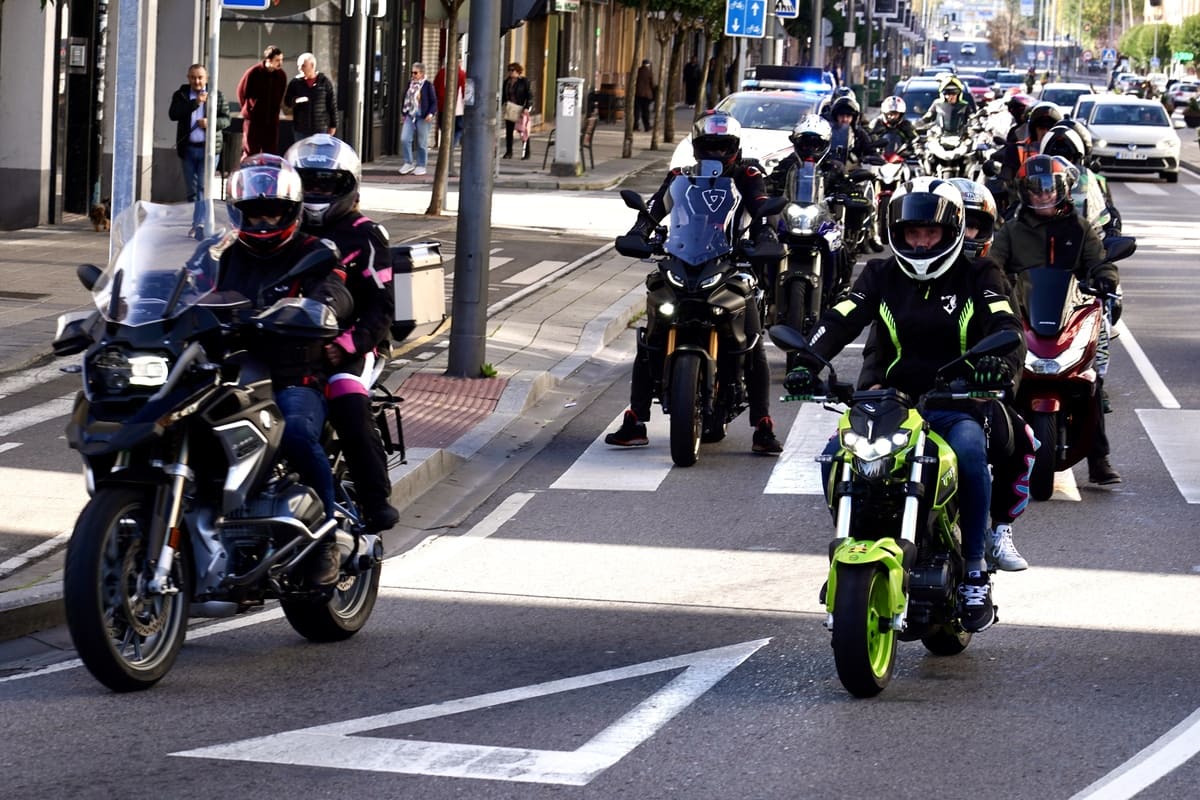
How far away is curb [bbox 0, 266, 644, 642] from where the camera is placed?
7895mm

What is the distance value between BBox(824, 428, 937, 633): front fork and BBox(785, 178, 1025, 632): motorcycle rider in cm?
40

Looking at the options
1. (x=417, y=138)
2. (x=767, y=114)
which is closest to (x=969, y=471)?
→ (x=767, y=114)

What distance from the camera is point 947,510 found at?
7.24 meters

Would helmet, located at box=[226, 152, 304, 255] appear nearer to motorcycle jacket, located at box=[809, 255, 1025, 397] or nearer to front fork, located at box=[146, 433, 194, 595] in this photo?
front fork, located at box=[146, 433, 194, 595]

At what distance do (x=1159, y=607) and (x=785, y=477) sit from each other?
3.31m

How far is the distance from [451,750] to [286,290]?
194 centimetres

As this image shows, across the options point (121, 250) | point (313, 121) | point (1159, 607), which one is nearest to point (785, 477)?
point (1159, 607)

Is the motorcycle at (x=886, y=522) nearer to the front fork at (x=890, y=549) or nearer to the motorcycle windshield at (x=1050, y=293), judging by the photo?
the front fork at (x=890, y=549)

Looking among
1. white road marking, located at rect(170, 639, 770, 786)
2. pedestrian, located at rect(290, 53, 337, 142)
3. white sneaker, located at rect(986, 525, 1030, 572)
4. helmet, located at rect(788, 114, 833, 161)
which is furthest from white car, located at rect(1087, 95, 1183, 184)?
white road marking, located at rect(170, 639, 770, 786)

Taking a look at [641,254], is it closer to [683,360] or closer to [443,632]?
[683,360]

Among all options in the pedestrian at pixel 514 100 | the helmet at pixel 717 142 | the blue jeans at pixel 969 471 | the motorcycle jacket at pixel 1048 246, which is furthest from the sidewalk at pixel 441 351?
the pedestrian at pixel 514 100

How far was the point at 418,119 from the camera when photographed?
3303cm

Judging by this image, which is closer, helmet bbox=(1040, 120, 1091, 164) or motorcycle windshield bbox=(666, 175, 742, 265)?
motorcycle windshield bbox=(666, 175, 742, 265)

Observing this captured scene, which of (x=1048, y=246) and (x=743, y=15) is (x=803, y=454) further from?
(x=743, y=15)
